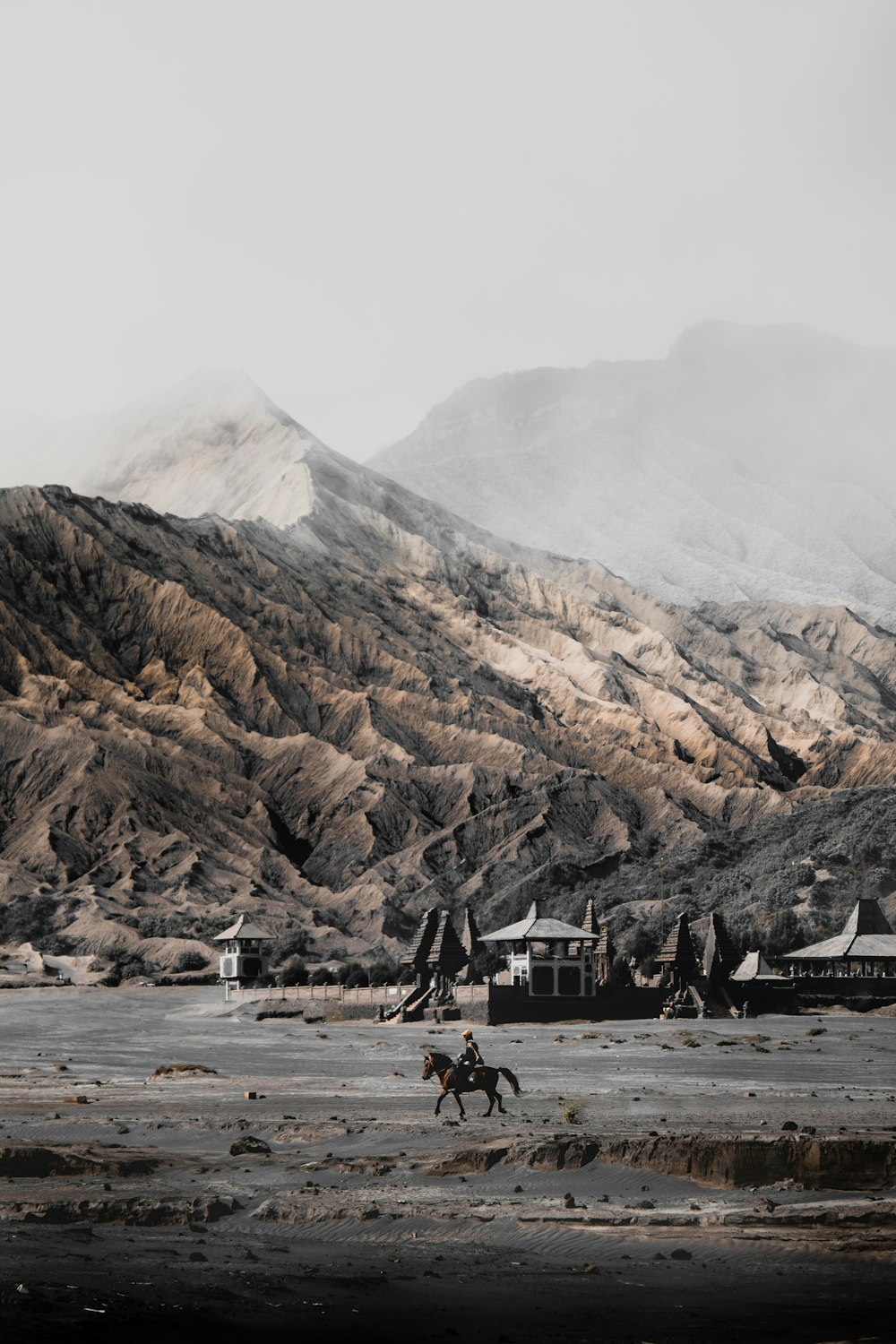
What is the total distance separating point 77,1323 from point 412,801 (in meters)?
164

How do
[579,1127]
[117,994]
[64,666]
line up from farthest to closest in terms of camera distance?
[64,666] < [117,994] < [579,1127]

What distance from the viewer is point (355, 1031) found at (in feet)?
261

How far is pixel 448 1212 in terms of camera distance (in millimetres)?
21375

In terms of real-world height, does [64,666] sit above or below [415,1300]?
above

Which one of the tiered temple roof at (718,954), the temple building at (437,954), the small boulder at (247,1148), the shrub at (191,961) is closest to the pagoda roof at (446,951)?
the temple building at (437,954)

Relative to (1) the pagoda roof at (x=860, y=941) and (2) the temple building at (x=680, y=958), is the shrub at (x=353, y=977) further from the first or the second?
(1) the pagoda roof at (x=860, y=941)

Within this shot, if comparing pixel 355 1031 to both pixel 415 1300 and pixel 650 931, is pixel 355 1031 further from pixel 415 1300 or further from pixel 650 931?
pixel 415 1300

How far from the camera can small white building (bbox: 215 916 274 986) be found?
365 feet

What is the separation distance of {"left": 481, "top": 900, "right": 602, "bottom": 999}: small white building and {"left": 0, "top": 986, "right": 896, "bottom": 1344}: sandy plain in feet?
144

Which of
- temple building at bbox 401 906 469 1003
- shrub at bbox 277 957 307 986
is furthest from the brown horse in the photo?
shrub at bbox 277 957 307 986

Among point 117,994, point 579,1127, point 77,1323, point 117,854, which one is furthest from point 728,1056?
point 117,854

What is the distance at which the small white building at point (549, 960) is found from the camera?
85812 mm

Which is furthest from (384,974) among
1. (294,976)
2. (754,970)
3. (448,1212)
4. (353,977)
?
(448,1212)

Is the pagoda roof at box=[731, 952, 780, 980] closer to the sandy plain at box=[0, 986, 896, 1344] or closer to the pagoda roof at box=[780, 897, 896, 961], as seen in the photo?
the pagoda roof at box=[780, 897, 896, 961]
